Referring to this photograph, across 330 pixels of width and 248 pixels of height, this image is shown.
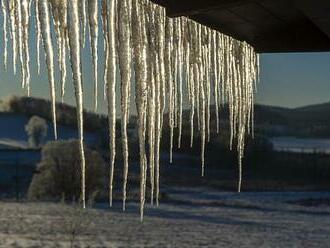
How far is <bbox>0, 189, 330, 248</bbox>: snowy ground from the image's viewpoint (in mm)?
42062

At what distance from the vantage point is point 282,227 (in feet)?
176

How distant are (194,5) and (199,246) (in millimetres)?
39057

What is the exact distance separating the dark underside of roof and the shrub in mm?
Result: 53646

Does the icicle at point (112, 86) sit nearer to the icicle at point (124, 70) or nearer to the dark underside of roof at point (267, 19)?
the icicle at point (124, 70)

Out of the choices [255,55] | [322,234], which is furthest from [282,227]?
[255,55]

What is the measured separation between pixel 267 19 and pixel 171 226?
49.6 meters

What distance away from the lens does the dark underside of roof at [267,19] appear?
6.97 ft

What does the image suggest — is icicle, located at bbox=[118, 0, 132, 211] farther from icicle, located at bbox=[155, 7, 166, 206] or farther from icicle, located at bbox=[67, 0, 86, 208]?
icicle, located at bbox=[155, 7, 166, 206]

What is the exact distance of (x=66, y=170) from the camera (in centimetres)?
5766

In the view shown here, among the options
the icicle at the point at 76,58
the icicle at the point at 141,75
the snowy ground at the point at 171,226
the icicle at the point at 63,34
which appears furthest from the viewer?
the snowy ground at the point at 171,226

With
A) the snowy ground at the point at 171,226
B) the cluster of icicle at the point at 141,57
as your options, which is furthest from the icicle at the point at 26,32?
the snowy ground at the point at 171,226

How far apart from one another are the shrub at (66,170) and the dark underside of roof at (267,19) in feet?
176

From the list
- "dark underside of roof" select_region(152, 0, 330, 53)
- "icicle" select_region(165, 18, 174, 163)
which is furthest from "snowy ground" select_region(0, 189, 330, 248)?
"icicle" select_region(165, 18, 174, 163)

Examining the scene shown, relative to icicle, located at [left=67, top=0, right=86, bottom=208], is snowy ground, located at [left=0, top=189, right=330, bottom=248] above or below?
below
